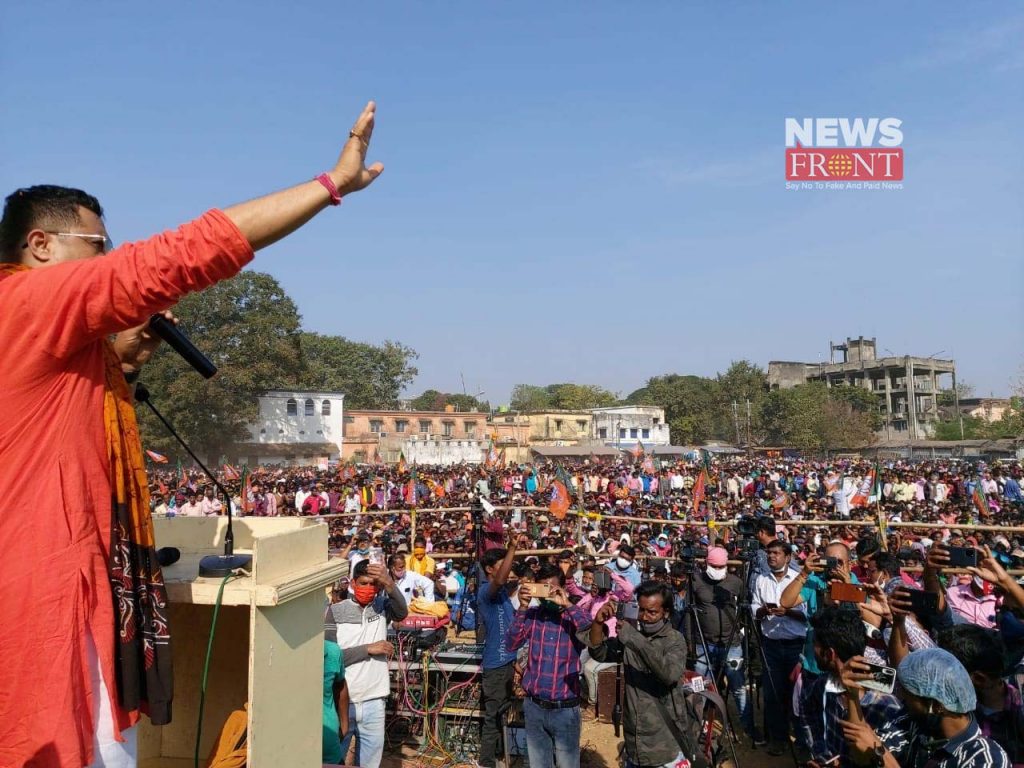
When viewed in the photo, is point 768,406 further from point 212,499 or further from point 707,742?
point 707,742

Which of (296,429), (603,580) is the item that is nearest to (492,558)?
(603,580)

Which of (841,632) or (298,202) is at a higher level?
(298,202)

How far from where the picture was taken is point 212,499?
20516 millimetres

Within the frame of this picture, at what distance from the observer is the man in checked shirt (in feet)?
17.8

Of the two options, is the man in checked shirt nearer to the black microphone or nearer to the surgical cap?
the surgical cap

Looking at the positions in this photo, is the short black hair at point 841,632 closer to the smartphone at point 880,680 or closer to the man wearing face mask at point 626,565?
the smartphone at point 880,680

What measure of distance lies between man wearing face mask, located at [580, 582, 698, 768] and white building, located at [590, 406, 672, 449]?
2286 inches

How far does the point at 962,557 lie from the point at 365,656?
169 inches

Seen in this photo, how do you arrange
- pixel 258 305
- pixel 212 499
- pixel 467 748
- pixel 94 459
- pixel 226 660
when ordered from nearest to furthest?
pixel 94 459 < pixel 226 660 < pixel 467 748 < pixel 212 499 < pixel 258 305

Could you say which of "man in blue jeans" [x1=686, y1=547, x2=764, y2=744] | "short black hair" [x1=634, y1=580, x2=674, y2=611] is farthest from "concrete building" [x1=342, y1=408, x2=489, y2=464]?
"short black hair" [x1=634, y1=580, x2=674, y2=611]

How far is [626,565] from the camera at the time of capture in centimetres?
969

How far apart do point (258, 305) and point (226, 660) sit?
1798 inches

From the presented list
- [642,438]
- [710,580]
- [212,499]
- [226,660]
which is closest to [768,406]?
[642,438]

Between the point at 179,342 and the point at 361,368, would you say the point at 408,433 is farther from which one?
the point at 179,342
